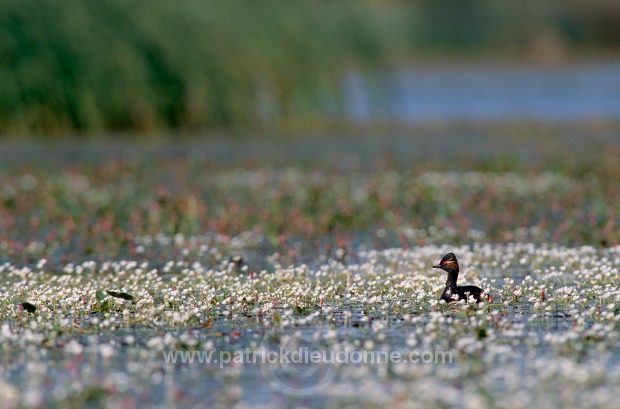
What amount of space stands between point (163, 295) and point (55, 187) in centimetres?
811

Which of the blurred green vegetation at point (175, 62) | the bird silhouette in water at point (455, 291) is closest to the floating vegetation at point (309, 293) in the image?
the bird silhouette in water at point (455, 291)

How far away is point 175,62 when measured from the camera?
23797 millimetres

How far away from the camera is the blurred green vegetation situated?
2266 cm

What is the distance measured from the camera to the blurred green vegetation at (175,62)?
22656 mm

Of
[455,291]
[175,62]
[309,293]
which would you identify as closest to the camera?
[455,291]

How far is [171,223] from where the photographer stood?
14.6 m

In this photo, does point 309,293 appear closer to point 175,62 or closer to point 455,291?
point 455,291

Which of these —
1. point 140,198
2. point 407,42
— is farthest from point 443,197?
point 407,42

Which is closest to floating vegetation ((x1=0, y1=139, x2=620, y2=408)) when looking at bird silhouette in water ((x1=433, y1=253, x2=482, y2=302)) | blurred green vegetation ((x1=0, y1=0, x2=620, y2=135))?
bird silhouette in water ((x1=433, y1=253, x2=482, y2=302))

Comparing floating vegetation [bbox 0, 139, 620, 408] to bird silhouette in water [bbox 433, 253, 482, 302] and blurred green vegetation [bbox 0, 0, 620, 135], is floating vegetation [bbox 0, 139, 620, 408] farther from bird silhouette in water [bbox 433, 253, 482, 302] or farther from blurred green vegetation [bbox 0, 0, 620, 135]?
blurred green vegetation [bbox 0, 0, 620, 135]

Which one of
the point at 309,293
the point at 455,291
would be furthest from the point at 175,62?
the point at 455,291

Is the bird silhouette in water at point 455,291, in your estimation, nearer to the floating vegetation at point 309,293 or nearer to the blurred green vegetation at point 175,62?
the floating vegetation at point 309,293

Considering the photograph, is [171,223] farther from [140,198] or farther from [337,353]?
[337,353]

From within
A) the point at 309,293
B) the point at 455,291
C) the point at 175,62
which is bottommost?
the point at 309,293
